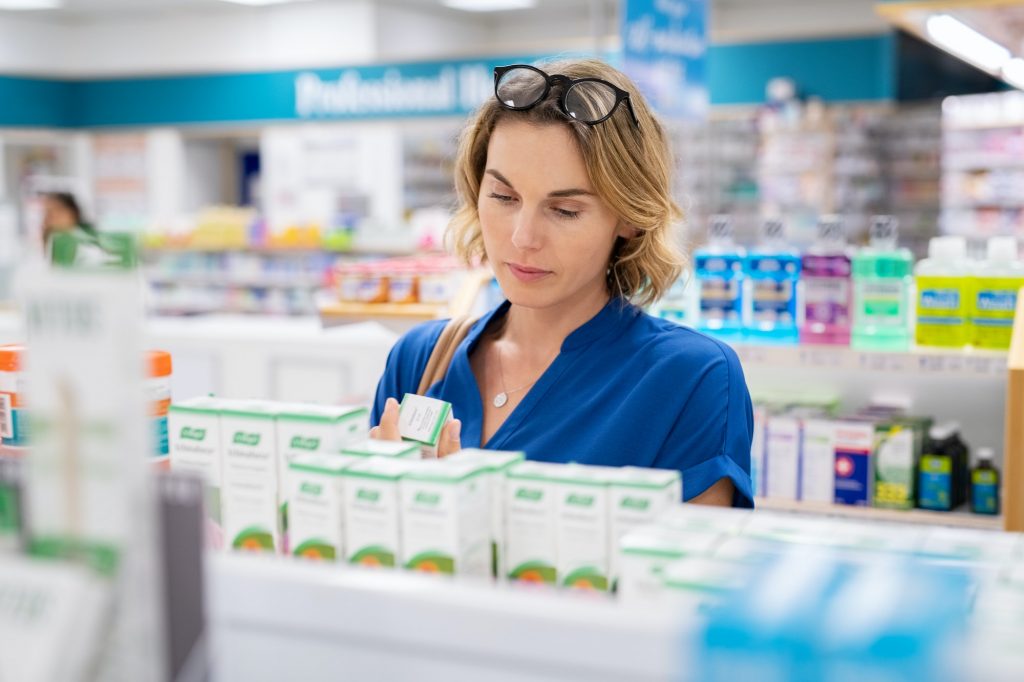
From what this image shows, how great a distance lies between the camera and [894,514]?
12.3 feet

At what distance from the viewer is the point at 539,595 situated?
993mm

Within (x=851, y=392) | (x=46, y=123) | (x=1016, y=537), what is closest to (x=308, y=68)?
(x=46, y=123)

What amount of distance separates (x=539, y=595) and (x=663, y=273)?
1.30 m

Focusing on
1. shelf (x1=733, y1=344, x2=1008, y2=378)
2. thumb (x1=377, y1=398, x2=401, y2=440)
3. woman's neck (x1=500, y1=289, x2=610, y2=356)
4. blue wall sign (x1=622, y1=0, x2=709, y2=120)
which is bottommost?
shelf (x1=733, y1=344, x2=1008, y2=378)

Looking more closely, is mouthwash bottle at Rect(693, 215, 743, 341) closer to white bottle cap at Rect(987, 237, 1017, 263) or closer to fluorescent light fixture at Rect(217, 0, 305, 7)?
white bottle cap at Rect(987, 237, 1017, 263)

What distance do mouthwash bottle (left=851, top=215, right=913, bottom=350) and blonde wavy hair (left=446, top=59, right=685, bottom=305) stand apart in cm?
163

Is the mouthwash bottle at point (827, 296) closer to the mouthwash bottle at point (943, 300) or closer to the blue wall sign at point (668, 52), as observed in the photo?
the mouthwash bottle at point (943, 300)

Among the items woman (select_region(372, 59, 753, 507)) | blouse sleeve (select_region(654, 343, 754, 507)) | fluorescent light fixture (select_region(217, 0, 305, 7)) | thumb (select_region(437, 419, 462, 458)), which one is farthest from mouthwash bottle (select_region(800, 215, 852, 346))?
fluorescent light fixture (select_region(217, 0, 305, 7))

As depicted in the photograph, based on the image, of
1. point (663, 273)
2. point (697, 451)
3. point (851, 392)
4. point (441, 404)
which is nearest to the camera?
point (441, 404)

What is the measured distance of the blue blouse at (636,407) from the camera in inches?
75.4

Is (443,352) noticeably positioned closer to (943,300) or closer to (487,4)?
(943,300)

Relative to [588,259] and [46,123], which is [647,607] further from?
[46,123]

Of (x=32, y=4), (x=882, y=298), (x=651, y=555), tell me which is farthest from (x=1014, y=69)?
(x=32, y=4)

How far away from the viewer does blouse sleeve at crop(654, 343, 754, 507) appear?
73.3 inches
